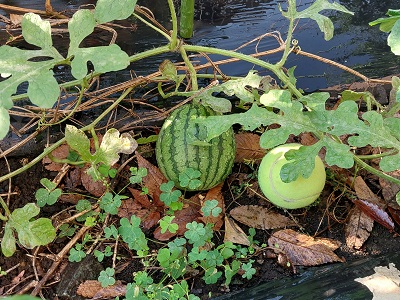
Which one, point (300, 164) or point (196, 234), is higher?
point (300, 164)

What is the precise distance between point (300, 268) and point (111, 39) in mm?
1553

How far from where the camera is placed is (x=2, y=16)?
8.04 ft

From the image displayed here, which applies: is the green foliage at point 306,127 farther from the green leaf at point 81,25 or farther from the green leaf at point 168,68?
the green leaf at point 81,25

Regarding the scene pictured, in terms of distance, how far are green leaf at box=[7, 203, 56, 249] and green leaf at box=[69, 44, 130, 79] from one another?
565 millimetres

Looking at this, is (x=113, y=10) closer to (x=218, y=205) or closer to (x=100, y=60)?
(x=100, y=60)

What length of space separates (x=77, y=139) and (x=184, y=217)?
0.57m

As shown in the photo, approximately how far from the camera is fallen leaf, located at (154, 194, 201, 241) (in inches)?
79.7

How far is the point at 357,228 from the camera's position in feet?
6.56

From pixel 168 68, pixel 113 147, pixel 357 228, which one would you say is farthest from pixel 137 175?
pixel 357 228

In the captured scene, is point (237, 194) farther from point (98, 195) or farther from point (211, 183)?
point (98, 195)

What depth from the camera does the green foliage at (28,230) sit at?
170cm

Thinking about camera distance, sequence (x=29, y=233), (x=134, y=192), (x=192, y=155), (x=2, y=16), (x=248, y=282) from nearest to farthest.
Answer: (x=29, y=233) < (x=248, y=282) < (x=192, y=155) < (x=134, y=192) < (x=2, y=16)

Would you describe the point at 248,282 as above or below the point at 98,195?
below

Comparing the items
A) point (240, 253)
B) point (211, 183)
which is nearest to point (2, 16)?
point (211, 183)
